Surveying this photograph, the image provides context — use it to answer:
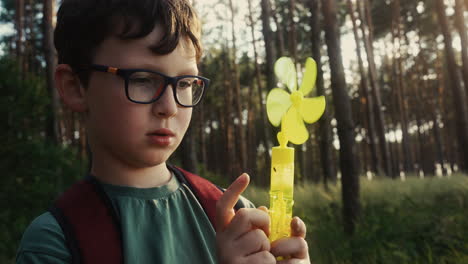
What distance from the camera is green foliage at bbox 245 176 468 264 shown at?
138 inches

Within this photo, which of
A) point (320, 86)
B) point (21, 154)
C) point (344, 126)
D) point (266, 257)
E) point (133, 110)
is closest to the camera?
point (266, 257)

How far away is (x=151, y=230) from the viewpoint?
112 centimetres

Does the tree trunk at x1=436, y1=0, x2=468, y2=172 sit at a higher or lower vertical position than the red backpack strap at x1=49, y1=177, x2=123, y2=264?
higher

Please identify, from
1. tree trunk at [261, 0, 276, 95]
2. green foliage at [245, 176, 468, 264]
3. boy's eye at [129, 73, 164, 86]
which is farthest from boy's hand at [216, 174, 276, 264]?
tree trunk at [261, 0, 276, 95]

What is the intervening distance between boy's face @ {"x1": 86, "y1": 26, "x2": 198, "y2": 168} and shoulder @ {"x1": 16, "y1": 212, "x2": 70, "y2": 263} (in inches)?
9.3

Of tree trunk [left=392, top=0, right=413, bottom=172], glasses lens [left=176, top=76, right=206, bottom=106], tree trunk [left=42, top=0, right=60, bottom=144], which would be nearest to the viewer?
glasses lens [left=176, top=76, right=206, bottom=106]

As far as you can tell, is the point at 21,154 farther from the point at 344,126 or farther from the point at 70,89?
the point at 70,89

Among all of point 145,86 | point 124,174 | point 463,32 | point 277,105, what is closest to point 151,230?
point 124,174

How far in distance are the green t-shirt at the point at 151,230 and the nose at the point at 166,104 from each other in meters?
0.25

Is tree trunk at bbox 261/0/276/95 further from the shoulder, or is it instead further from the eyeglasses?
the shoulder

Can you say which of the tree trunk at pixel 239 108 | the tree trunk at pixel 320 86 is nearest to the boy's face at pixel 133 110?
the tree trunk at pixel 320 86

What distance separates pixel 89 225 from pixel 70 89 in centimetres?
A: 44

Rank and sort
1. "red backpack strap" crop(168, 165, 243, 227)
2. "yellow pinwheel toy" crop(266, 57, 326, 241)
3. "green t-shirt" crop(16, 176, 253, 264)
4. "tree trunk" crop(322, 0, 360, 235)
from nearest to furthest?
→ 1. "yellow pinwheel toy" crop(266, 57, 326, 241)
2. "green t-shirt" crop(16, 176, 253, 264)
3. "red backpack strap" crop(168, 165, 243, 227)
4. "tree trunk" crop(322, 0, 360, 235)

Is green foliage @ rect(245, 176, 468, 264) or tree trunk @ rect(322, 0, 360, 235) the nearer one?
green foliage @ rect(245, 176, 468, 264)
